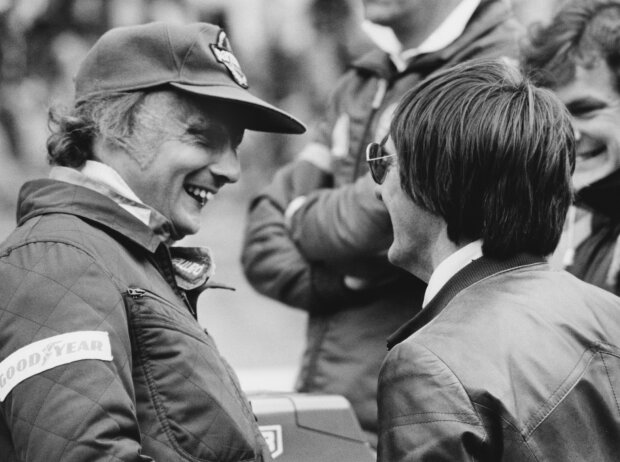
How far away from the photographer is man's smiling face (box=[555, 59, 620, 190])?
3070 millimetres

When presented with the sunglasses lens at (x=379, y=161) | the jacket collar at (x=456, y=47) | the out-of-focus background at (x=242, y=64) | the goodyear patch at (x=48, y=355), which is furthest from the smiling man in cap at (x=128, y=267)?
the out-of-focus background at (x=242, y=64)

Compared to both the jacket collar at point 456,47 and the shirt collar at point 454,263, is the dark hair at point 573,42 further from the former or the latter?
the shirt collar at point 454,263

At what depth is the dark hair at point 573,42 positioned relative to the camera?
123 inches

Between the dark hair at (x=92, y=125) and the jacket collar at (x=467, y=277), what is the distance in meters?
0.78

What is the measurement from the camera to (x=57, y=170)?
2.34m

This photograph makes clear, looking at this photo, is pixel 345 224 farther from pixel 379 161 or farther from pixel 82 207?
pixel 82 207

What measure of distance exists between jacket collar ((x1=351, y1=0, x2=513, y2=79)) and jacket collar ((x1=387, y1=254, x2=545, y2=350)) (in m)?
1.23

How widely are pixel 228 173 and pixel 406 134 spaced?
592mm

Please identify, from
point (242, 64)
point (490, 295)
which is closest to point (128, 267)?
point (490, 295)

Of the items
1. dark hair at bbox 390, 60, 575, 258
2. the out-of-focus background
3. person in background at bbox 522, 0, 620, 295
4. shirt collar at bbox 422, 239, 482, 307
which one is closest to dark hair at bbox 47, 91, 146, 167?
dark hair at bbox 390, 60, 575, 258

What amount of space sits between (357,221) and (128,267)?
96 cm

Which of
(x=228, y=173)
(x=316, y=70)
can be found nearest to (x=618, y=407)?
(x=228, y=173)

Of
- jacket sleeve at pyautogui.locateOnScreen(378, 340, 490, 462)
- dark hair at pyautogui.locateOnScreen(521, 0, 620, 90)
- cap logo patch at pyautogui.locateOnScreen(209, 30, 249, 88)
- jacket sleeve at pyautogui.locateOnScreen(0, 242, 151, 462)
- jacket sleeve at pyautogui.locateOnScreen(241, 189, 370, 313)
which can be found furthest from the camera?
jacket sleeve at pyautogui.locateOnScreen(241, 189, 370, 313)

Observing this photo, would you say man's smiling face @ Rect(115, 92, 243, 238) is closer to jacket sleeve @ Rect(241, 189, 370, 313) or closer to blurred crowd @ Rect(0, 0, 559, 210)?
jacket sleeve @ Rect(241, 189, 370, 313)
